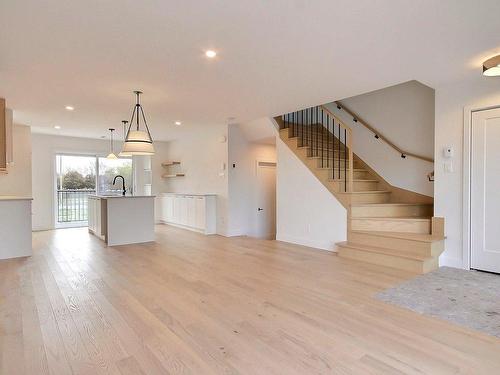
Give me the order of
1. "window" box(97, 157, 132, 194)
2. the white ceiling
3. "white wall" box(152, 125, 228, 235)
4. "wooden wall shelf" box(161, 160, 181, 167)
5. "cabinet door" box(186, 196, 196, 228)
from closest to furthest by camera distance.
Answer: the white ceiling
"white wall" box(152, 125, 228, 235)
"cabinet door" box(186, 196, 196, 228)
"window" box(97, 157, 132, 194)
"wooden wall shelf" box(161, 160, 181, 167)

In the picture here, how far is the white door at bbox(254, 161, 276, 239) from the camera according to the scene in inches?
283

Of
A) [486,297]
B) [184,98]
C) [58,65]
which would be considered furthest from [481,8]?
[58,65]

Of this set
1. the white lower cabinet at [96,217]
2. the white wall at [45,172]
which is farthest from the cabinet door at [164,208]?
the white wall at [45,172]

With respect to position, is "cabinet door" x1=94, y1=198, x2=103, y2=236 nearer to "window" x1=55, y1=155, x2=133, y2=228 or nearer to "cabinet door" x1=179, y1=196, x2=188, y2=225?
"cabinet door" x1=179, y1=196, x2=188, y2=225

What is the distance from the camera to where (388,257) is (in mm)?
4102

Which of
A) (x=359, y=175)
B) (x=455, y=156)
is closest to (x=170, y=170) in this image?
(x=359, y=175)

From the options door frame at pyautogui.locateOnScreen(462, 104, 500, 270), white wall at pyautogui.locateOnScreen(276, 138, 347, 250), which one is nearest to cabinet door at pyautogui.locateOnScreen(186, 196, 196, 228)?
white wall at pyautogui.locateOnScreen(276, 138, 347, 250)

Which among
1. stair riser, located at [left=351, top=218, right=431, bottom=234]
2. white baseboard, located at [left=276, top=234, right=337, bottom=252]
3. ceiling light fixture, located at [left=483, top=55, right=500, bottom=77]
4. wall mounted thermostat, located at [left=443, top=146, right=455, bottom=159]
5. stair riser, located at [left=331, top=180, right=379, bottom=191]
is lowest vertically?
white baseboard, located at [left=276, top=234, right=337, bottom=252]

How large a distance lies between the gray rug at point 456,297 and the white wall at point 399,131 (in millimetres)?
1778

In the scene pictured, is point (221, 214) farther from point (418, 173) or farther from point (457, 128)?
point (457, 128)

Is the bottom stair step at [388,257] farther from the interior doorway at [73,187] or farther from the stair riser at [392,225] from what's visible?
the interior doorway at [73,187]

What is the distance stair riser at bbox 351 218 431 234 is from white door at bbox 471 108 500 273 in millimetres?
618

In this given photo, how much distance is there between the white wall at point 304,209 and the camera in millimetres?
5148

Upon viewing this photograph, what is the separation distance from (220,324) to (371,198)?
12.5 feet
